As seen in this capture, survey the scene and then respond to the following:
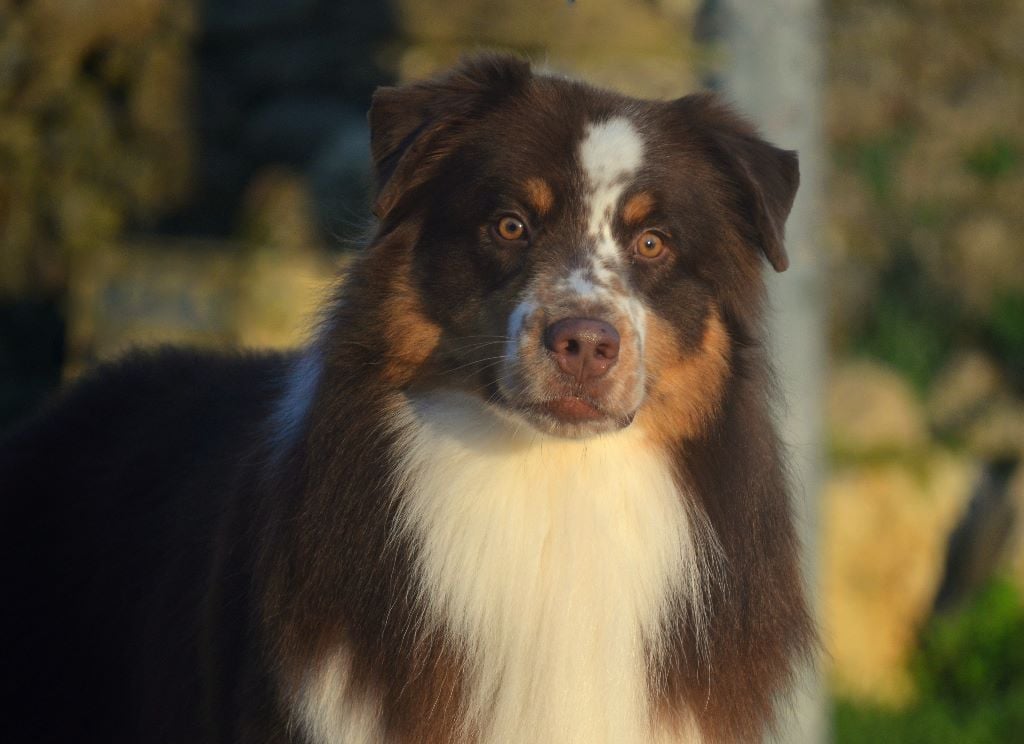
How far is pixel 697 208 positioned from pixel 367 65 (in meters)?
5.40

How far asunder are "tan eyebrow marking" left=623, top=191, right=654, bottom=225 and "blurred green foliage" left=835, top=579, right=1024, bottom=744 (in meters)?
5.29

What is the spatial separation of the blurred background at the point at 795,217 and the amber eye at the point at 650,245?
202cm

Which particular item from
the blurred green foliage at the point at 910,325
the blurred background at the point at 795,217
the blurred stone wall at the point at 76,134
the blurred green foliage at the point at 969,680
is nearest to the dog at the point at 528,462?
the blurred background at the point at 795,217

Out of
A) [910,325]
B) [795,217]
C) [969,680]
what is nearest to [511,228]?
[795,217]

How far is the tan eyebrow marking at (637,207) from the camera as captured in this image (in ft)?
12.7

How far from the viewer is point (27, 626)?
4859mm

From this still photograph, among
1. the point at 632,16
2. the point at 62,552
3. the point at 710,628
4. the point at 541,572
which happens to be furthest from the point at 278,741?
the point at 632,16

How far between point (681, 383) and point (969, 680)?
5872 millimetres

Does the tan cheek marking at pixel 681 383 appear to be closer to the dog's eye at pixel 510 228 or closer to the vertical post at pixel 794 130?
Answer: the dog's eye at pixel 510 228

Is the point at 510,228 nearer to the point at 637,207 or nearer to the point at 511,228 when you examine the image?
the point at 511,228

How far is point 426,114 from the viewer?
12.9ft

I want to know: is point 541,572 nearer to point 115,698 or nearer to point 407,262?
point 407,262

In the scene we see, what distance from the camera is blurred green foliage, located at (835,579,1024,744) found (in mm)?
8469

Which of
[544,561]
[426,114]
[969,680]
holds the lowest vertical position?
[969,680]
